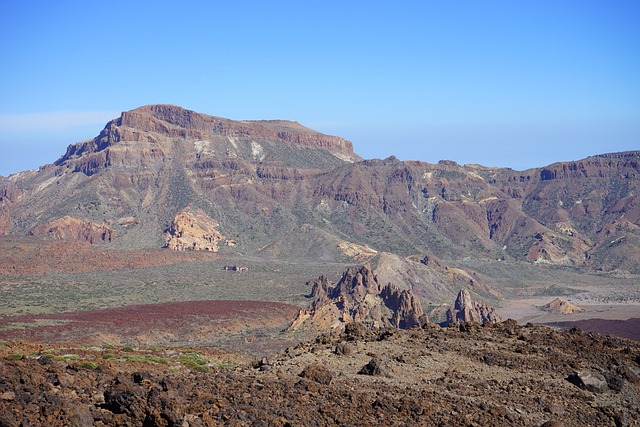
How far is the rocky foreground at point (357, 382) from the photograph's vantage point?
56.2 ft

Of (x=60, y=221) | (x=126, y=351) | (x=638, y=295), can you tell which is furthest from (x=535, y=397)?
(x=60, y=221)

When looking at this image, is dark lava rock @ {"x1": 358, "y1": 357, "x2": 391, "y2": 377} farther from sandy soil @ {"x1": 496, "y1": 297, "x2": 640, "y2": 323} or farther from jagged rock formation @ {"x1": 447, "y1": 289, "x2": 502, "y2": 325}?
sandy soil @ {"x1": 496, "y1": 297, "x2": 640, "y2": 323}

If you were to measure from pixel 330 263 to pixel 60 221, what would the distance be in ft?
181

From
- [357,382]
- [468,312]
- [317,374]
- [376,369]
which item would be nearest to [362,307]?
[468,312]

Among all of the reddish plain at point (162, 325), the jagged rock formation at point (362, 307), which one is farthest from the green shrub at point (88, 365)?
the jagged rock formation at point (362, 307)

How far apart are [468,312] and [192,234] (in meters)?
76.5

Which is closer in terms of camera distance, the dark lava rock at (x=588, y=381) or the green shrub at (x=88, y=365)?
the green shrub at (x=88, y=365)

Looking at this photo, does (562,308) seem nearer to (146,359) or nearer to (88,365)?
(146,359)

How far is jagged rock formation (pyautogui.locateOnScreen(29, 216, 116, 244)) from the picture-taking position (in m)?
162

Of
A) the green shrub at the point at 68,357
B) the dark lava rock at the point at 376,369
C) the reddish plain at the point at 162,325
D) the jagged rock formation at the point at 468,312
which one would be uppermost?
the dark lava rock at the point at 376,369

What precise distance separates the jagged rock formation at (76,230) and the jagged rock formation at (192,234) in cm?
1274

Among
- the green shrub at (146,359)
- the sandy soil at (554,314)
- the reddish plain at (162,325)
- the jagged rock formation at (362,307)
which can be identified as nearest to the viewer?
the green shrub at (146,359)

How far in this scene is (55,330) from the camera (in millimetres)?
72125

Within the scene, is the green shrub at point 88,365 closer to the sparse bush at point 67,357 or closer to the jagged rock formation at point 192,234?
the sparse bush at point 67,357
